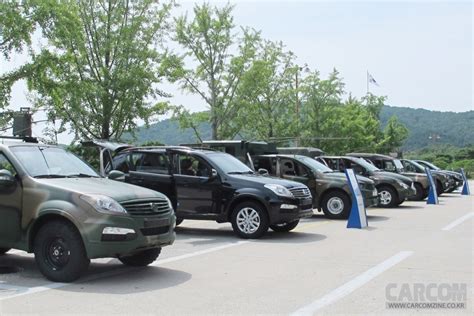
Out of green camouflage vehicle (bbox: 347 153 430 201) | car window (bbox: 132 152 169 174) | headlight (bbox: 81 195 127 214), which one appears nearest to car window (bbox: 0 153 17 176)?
headlight (bbox: 81 195 127 214)

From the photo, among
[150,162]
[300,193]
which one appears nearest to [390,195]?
[300,193]

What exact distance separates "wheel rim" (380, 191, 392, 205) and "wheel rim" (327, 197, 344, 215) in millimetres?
4364

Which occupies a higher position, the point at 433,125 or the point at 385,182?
the point at 433,125

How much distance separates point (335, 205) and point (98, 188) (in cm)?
917

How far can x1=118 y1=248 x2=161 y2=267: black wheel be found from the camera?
311 inches

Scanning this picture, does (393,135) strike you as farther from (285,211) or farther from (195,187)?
(285,211)

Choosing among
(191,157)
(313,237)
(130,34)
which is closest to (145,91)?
(130,34)

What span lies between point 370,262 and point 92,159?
15.2m

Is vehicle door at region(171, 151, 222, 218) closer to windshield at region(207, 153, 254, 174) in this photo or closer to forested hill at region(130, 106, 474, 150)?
windshield at region(207, 153, 254, 174)

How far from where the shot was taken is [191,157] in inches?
465

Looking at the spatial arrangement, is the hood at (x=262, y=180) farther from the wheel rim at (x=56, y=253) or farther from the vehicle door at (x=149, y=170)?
the wheel rim at (x=56, y=253)

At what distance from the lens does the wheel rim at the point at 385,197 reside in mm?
18737

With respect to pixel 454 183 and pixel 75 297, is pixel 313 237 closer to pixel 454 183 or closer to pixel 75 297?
pixel 75 297

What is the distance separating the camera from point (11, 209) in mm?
7188
